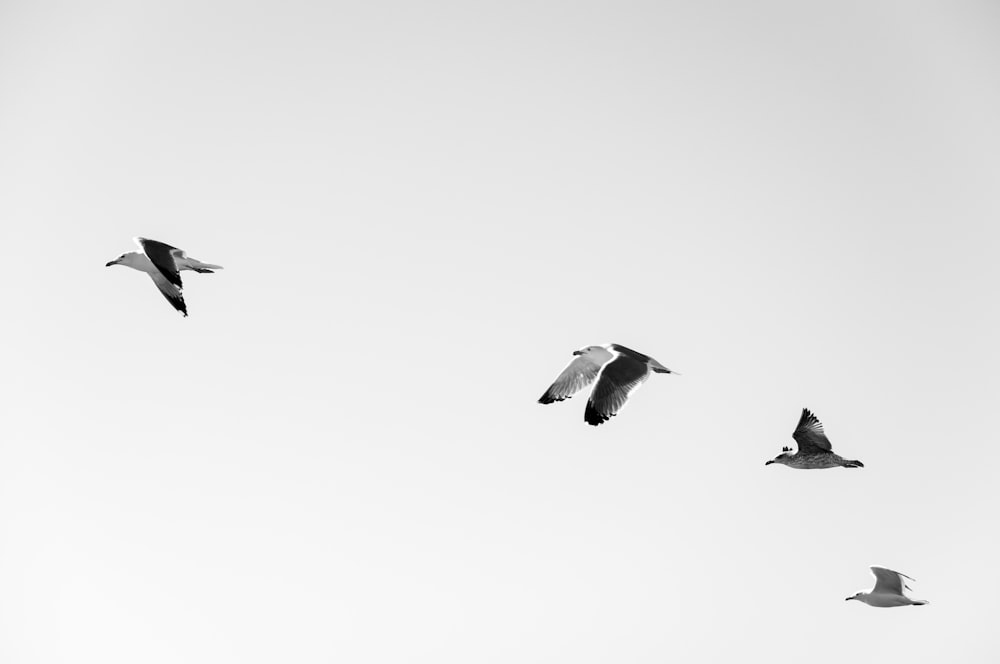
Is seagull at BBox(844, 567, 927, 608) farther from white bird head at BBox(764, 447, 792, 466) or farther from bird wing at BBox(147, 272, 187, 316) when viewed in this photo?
bird wing at BBox(147, 272, 187, 316)

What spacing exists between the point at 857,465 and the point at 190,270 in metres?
8.81

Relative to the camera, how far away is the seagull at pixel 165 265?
12.8m

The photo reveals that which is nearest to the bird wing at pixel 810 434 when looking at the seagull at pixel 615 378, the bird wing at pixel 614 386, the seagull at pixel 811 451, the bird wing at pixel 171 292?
the seagull at pixel 811 451

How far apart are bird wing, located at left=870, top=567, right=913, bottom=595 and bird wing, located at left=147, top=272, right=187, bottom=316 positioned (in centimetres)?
924

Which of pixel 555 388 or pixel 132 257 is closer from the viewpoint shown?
pixel 132 257

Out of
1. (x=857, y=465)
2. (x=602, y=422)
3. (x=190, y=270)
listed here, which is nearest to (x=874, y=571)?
(x=857, y=465)

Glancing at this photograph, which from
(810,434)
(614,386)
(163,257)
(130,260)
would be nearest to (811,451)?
(810,434)

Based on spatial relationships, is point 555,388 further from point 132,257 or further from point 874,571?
point 132,257

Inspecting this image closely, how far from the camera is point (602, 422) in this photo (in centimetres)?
1324

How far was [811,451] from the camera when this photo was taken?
14320 millimetres

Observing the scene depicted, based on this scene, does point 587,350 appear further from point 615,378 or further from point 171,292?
point 171,292

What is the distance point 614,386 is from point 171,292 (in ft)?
17.9

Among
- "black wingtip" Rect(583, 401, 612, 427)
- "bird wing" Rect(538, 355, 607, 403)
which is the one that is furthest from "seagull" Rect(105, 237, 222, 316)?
"black wingtip" Rect(583, 401, 612, 427)

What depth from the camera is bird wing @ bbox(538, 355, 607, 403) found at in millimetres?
14914
